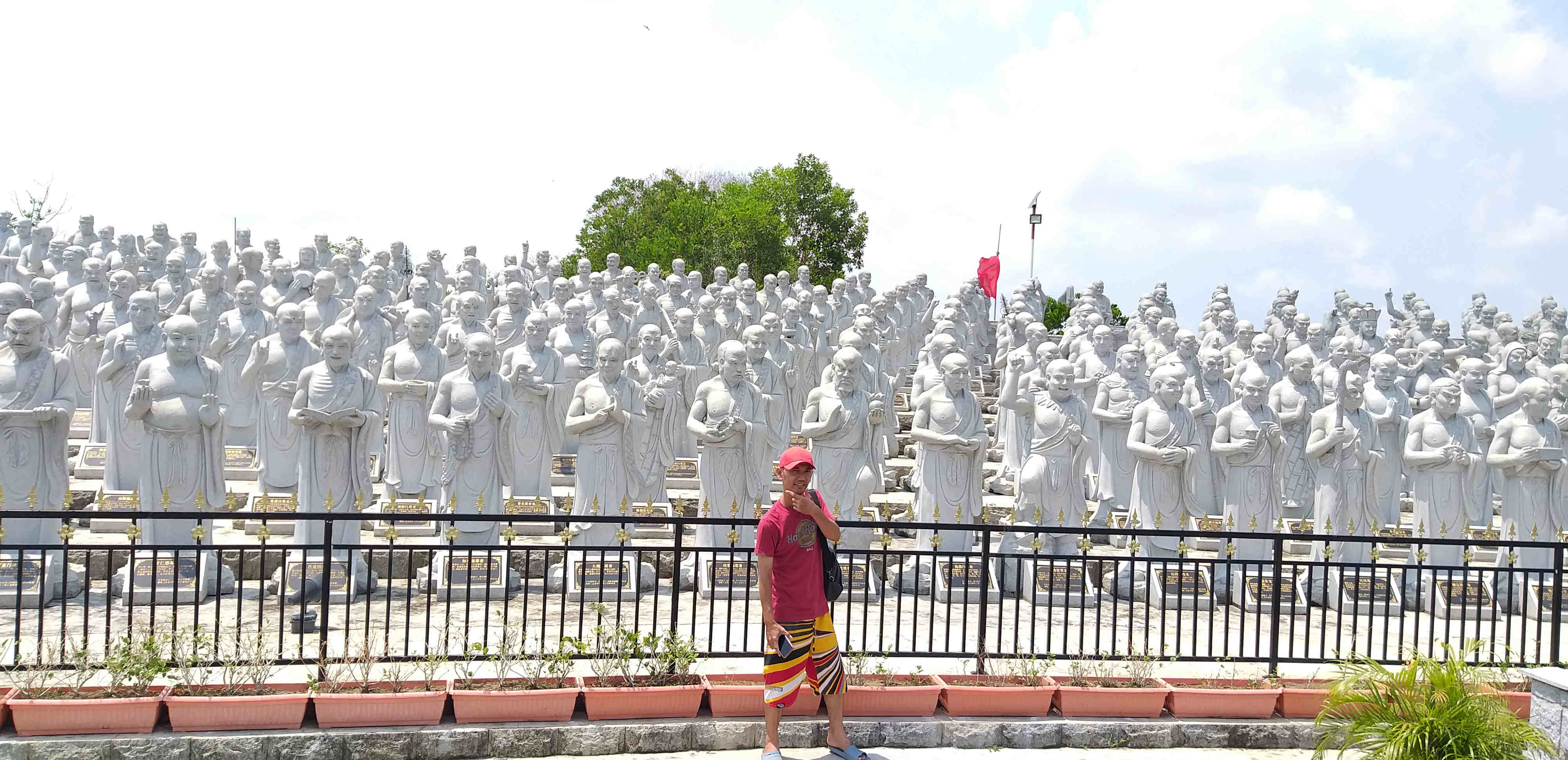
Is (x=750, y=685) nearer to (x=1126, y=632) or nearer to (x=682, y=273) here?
(x=1126, y=632)

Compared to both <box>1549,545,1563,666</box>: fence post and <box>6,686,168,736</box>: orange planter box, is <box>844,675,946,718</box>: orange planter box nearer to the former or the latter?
<box>6,686,168,736</box>: orange planter box

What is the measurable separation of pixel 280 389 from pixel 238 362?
3.61 metres

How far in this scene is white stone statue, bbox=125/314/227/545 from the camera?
9.59 metres

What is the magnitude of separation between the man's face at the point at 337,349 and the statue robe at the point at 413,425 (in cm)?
168

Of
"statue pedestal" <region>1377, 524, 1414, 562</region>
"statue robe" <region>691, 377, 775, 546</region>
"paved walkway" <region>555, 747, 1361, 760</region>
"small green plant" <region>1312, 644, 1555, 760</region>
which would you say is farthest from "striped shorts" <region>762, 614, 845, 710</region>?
"statue pedestal" <region>1377, 524, 1414, 562</region>

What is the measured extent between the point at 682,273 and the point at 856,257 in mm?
19950

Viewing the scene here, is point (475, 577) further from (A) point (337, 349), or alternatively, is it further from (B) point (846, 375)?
(B) point (846, 375)

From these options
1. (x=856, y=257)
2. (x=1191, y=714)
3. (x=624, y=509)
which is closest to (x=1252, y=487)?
(x=1191, y=714)

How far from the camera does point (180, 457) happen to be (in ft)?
32.1

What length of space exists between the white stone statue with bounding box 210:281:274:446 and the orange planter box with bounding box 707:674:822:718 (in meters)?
9.61

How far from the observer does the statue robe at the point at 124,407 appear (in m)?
11.0

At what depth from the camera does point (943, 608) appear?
35.6 feet

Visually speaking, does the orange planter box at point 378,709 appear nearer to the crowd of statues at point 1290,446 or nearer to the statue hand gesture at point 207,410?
the statue hand gesture at point 207,410

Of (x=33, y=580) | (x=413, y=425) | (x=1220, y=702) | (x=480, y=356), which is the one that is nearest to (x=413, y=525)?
(x=413, y=425)
